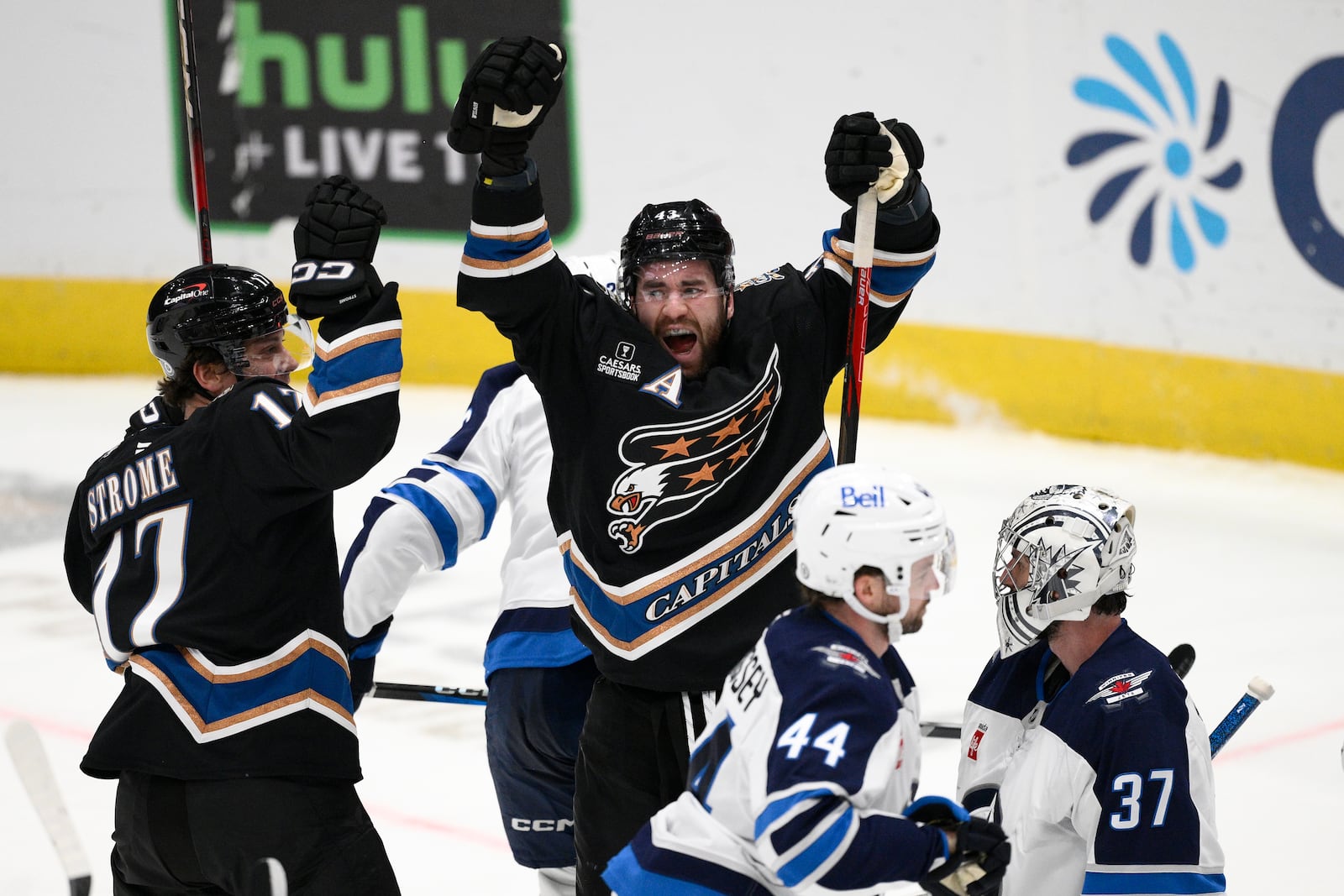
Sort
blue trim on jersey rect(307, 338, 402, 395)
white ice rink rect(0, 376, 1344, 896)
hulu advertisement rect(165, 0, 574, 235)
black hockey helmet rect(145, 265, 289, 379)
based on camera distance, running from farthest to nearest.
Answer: hulu advertisement rect(165, 0, 574, 235)
white ice rink rect(0, 376, 1344, 896)
black hockey helmet rect(145, 265, 289, 379)
blue trim on jersey rect(307, 338, 402, 395)

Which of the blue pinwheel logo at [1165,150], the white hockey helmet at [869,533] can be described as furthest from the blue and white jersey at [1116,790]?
the blue pinwheel logo at [1165,150]

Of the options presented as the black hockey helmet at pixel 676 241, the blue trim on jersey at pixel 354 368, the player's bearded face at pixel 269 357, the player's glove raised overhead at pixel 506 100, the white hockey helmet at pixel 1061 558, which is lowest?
the white hockey helmet at pixel 1061 558

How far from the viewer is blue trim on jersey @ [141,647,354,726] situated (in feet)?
8.00

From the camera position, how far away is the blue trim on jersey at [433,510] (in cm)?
315

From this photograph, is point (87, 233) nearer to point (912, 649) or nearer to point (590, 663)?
point (912, 649)

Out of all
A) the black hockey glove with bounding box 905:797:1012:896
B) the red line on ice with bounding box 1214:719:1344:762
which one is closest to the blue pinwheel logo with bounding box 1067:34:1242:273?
the red line on ice with bounding box 1214:719:1344:762

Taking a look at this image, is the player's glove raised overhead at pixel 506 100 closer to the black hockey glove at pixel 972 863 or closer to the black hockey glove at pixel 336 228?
the black hockey glove at pixel 336 228

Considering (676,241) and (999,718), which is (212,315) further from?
(999,718)

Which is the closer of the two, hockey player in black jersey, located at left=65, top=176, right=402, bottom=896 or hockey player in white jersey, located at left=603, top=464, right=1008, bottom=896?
hockey player in white jersey, located at left=603, top=464, right=1008, bottom=896

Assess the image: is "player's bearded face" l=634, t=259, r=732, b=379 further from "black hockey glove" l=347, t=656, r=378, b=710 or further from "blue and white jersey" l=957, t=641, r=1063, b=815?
"black hockey glove" l=347, t=656, r=378, b=710

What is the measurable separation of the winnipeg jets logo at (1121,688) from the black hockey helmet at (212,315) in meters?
1.35

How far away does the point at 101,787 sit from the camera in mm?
4254

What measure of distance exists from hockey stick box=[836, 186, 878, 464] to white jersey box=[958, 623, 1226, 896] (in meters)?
0.52

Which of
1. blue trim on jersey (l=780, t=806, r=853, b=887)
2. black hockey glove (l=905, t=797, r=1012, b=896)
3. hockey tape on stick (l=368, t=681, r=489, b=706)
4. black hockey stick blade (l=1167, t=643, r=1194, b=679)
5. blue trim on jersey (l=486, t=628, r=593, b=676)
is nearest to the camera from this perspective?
blue trim on jersey (l=780, t=806, r=853, b=887)
